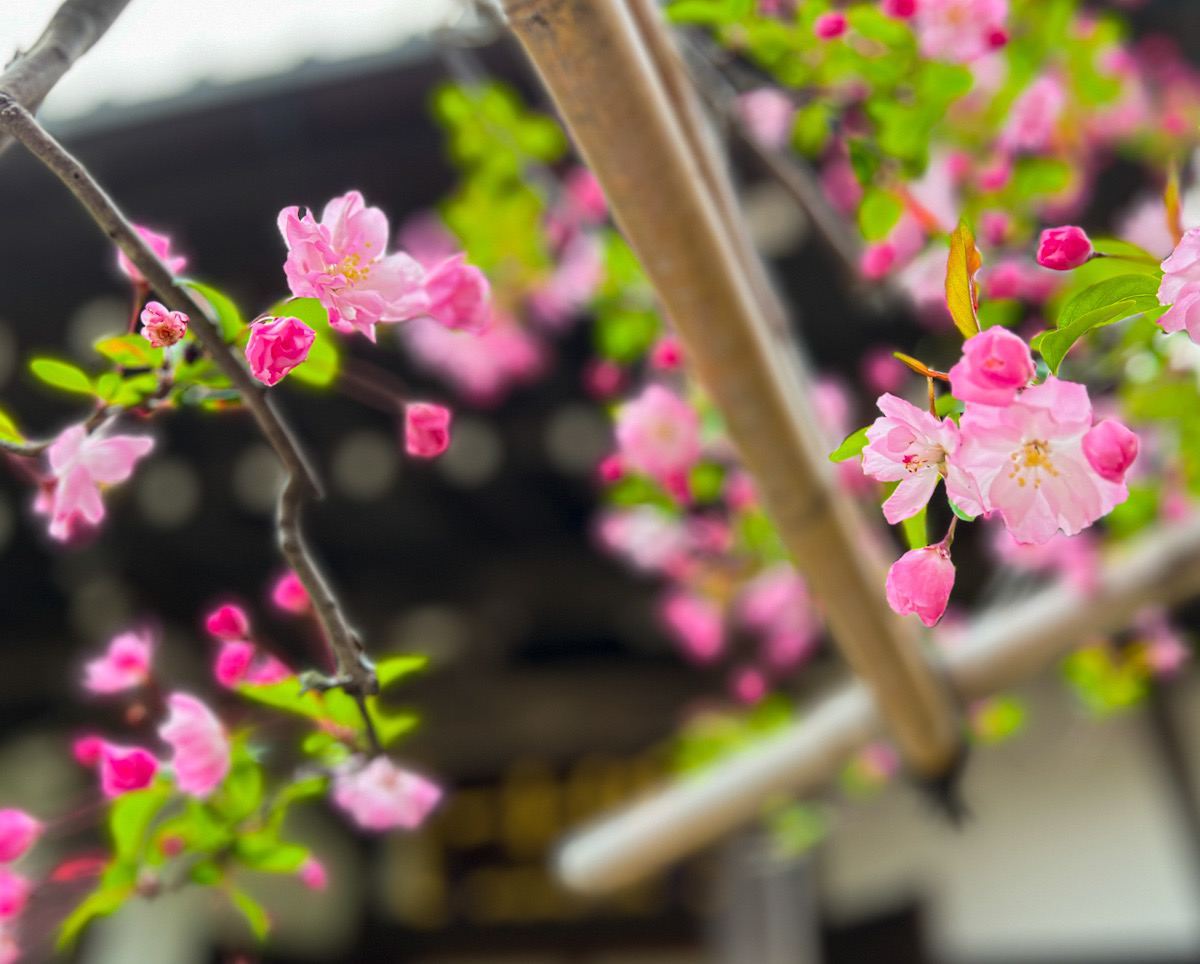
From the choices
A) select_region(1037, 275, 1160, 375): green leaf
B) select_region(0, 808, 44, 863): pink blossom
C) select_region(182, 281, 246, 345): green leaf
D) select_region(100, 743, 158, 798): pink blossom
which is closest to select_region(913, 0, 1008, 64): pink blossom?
select_region(1037, 275, 1160, 375): green leaf

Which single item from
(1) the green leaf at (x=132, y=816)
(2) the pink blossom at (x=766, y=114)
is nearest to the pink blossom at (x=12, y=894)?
(1) the green leaf at (x=132, y=816)

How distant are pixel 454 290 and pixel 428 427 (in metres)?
0.10

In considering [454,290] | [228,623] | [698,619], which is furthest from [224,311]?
[698,619]

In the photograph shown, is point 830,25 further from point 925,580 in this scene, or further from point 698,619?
point 698,619

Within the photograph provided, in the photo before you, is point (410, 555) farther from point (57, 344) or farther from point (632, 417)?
point (632, 417)

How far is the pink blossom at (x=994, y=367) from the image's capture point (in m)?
0.44

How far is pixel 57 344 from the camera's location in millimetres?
2479

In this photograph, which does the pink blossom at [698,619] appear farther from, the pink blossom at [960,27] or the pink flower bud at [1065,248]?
the pink flower bud at [1065,248]

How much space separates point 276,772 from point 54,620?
0.88 m

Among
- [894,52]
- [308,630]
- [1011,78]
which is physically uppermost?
[308,630]

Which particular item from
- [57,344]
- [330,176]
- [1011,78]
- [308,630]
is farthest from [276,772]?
[1011,78]

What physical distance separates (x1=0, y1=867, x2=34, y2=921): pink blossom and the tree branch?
1.40 feet

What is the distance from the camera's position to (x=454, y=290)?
638mm

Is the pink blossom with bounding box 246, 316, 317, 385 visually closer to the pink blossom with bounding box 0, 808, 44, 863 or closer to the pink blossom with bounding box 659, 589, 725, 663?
the pink blossom with bounding box 0, 808, 44, 863
